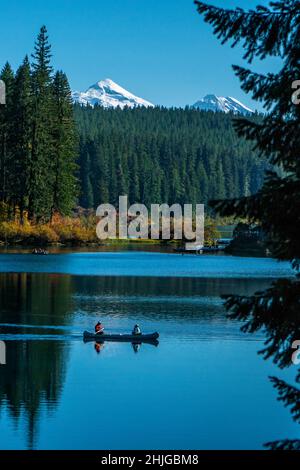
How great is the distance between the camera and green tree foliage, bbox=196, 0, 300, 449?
42.4 feet

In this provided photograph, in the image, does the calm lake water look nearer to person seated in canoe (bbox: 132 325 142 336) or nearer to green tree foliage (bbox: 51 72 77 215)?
person seated in canoe (bbox: 132 325 142 336)

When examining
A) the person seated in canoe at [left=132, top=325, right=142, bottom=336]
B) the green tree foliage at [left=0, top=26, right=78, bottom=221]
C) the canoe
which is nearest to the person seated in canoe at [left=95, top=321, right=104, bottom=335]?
the canoe

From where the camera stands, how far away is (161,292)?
2424 inches

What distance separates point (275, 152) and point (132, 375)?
2070cm

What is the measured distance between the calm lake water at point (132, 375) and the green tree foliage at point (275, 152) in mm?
11630

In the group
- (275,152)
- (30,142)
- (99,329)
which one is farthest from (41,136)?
(275,152)

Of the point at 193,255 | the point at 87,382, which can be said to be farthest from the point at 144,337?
the point at 193,255

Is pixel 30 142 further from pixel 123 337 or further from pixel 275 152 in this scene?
pixel 275 152

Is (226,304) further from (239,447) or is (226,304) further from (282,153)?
(239,447)

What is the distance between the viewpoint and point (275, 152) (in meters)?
13.7

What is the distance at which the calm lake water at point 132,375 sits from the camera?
2523 centimetres

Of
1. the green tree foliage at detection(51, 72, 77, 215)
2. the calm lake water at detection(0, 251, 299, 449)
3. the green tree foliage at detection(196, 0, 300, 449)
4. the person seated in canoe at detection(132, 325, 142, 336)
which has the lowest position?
the calm lake water at detection(0, 251, 299, 449)

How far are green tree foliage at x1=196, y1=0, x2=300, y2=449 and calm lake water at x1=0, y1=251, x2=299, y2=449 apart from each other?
11630 millimetres

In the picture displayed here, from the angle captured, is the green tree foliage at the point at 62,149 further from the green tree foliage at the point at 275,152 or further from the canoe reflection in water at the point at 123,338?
the green tree foliage at the point at 275,152
